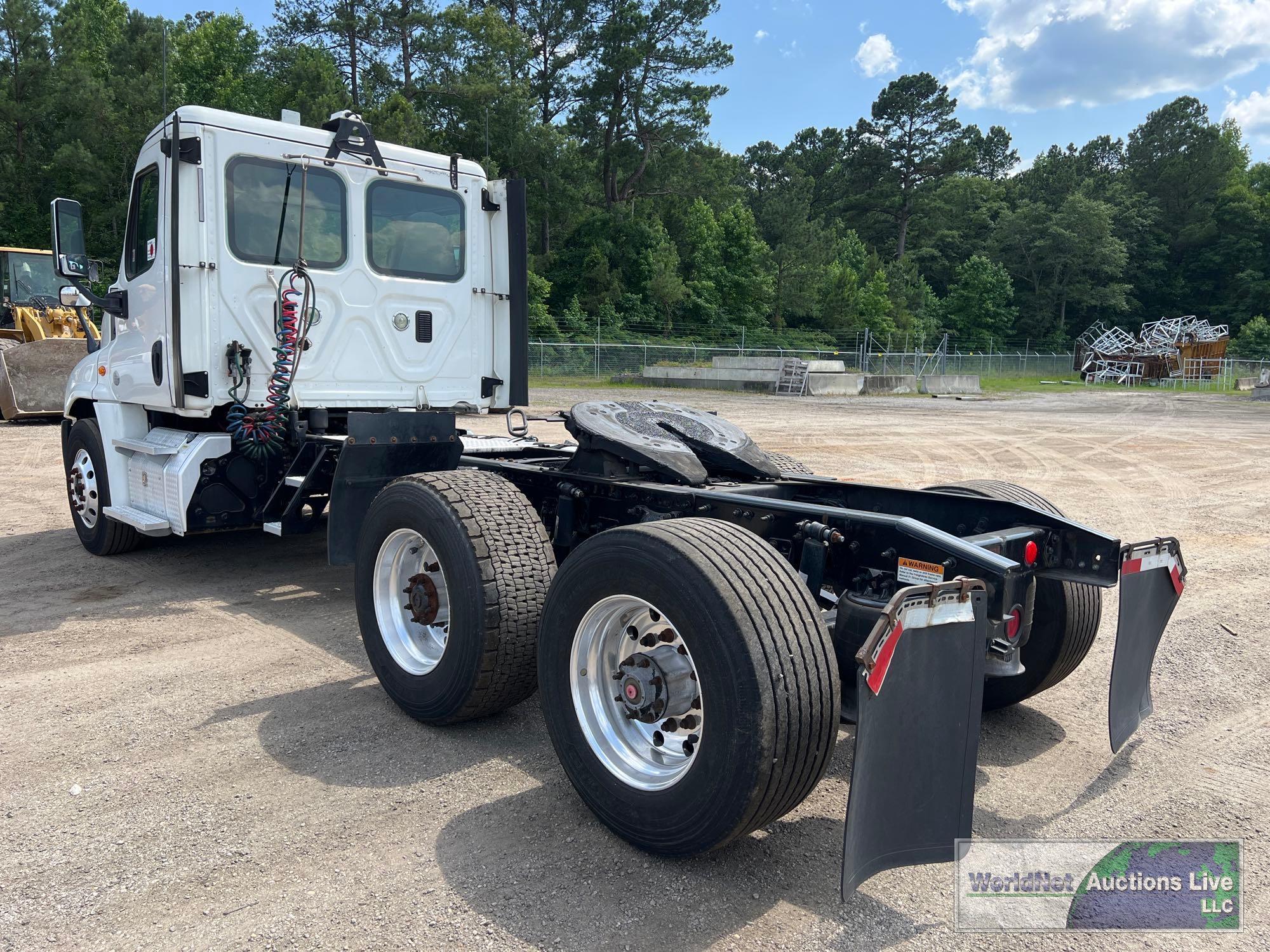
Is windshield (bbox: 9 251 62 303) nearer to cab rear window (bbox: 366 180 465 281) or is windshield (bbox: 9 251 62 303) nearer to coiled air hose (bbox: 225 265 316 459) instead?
cab rear window (bbox: 366 180 465 281)

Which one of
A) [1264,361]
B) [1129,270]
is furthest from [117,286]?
[1129,270]

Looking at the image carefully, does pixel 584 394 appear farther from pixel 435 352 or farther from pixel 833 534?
pixel 833 534

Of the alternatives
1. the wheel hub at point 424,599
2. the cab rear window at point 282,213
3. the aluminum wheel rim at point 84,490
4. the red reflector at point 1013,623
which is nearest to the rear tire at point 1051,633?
the red reflector at point 1013,623

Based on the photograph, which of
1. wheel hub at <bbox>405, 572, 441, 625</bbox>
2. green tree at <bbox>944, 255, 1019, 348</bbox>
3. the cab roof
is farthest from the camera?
green tree at <bbox>944, 255, 1019, 348</bbox>

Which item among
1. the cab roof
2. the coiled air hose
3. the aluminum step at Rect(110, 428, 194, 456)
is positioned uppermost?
the cab roof

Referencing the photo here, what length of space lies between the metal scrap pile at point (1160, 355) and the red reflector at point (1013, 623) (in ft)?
190

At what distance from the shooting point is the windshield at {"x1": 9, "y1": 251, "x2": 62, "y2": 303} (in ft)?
62.5

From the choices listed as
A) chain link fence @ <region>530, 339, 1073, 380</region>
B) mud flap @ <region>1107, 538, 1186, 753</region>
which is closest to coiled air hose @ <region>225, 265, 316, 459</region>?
mud flap @ <region>1107, 538, 1186, 753</region>

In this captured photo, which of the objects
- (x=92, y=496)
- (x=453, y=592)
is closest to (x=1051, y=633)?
(x=453, y=592)

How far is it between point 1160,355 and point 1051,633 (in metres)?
60.7

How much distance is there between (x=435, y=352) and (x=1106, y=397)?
35884 mm

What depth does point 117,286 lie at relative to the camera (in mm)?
6684

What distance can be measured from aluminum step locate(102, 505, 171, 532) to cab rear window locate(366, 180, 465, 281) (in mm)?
2176

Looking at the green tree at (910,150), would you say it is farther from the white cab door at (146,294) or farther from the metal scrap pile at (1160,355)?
the white cab door at (146,294)
